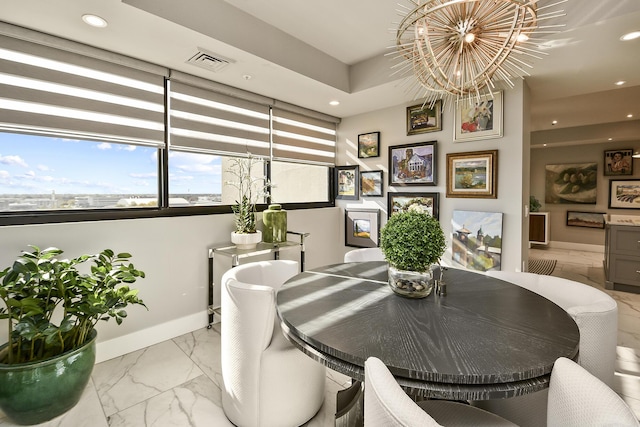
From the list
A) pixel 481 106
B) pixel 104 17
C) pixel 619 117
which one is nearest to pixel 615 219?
pixel 619 117

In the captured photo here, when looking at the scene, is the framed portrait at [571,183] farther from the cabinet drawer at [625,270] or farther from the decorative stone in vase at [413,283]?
the decorative stone in vase at [413,283]

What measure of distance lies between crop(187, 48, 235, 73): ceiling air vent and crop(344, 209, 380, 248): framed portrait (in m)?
2.32

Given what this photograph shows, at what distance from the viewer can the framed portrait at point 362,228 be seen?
3.78 meters

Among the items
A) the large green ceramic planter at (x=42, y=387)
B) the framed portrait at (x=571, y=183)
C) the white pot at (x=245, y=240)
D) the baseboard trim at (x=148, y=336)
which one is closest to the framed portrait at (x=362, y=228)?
the white pot at (x=245, y=240)

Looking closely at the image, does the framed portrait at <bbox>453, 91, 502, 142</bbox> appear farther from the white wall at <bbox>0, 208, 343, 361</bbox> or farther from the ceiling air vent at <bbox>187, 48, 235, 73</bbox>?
the white wall at <bbox>0, 208, 343, 361</bbox>

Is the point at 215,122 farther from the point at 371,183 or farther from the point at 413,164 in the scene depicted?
the point at 413,164

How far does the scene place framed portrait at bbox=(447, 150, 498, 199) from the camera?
2.82m

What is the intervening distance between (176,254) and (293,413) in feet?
5.54

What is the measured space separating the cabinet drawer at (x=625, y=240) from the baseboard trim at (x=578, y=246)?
335 centimetres

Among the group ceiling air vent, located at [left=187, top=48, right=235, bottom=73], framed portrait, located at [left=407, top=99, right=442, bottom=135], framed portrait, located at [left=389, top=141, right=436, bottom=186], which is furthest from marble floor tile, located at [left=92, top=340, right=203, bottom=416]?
framed portrait, located at [left=407, top=99, right=442, bottom=135]

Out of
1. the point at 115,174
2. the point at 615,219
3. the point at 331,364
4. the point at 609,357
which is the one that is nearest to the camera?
the point at 331,364

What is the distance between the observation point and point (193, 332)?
8.95ft

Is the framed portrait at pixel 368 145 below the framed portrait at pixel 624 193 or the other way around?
the other way around

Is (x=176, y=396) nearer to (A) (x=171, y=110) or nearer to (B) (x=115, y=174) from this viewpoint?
(B) (x=115, y=174)
